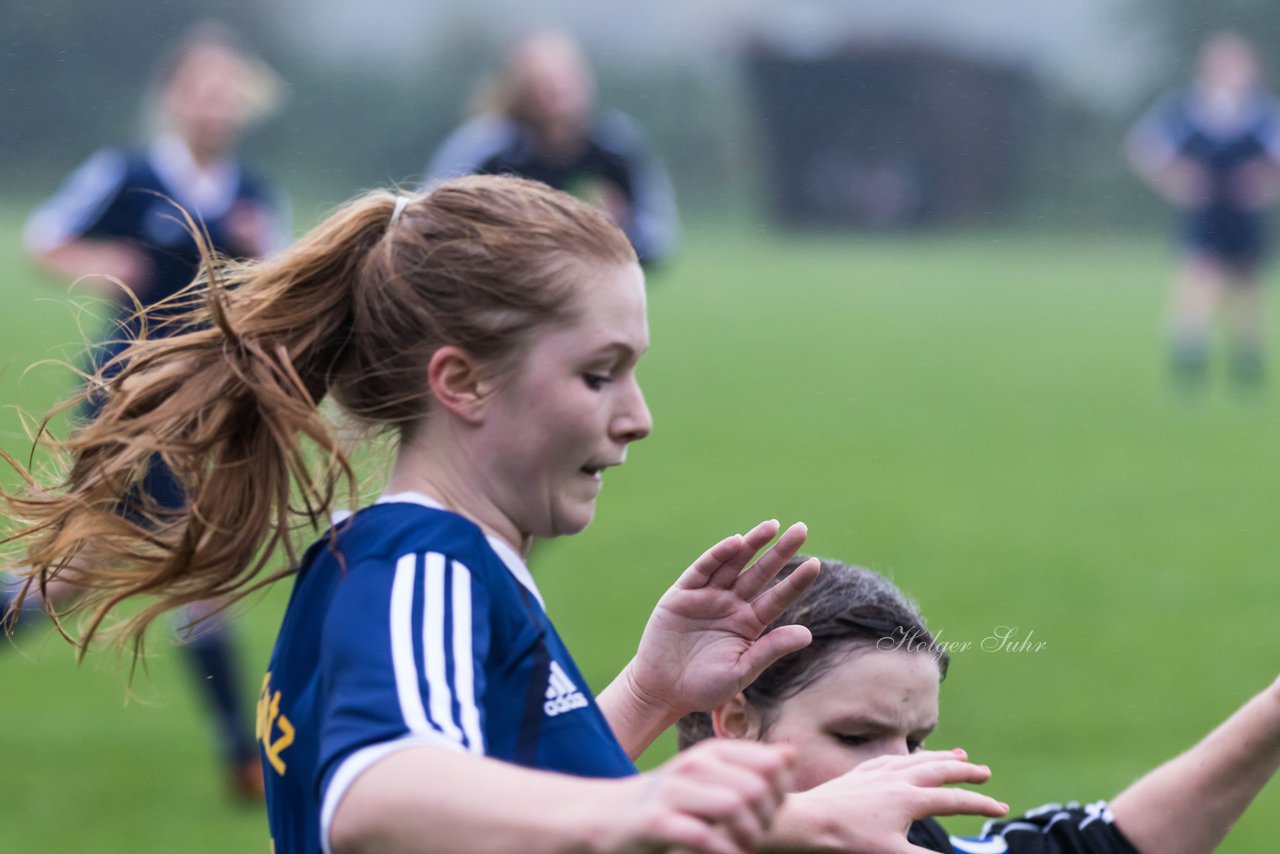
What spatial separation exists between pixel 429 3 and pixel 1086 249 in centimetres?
1532

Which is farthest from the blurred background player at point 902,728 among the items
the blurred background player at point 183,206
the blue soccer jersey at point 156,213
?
the blue soccer jersey at point 156,213

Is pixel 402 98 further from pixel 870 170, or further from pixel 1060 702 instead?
pixel 1060 702

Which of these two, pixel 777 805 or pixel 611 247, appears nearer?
pixel 777 805

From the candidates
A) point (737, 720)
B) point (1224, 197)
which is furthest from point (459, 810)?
point (1224, 197)

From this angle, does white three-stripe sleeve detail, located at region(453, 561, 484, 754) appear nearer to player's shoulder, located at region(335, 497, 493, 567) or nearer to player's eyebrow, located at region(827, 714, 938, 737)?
player's shoulder, located at region(335, 497, 493, 567)

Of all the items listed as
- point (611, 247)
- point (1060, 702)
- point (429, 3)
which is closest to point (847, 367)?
point (1060, 702)

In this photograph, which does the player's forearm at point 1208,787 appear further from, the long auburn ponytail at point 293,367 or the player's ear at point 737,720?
the long auburn ponytail at point 293,367

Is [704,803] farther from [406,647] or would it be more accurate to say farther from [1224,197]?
[1224,197]

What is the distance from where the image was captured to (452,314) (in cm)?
178

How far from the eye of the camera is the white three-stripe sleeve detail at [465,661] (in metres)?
1.47

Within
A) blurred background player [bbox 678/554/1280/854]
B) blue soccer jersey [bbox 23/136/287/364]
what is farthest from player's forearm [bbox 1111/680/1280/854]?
blue soccer jersey [bbox 23/136/287/364]

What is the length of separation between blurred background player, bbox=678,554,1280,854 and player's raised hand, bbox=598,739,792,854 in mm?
749

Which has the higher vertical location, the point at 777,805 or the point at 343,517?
the point at 343,517

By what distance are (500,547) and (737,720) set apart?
24.9 inches
